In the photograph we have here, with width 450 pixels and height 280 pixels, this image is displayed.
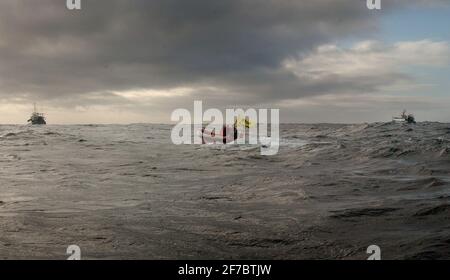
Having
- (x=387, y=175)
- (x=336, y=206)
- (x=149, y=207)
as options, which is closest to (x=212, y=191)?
(x=149, y=207)

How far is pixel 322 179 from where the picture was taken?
14.8m

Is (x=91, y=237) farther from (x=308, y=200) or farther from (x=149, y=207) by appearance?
(x=308, y=200)

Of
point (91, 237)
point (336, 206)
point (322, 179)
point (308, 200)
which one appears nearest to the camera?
point (91, 237)

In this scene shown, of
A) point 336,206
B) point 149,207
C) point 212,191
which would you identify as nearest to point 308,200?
point 336,206

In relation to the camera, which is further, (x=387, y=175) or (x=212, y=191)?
(x=387, y=175)

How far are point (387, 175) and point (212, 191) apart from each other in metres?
6.84

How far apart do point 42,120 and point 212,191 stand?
121 m

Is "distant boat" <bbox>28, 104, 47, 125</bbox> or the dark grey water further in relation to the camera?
"distant boat" <bbox>28, 104, 47, 125</bbox>

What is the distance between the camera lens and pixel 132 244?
7.23 metres

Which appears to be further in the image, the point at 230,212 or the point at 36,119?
the point at 36,119

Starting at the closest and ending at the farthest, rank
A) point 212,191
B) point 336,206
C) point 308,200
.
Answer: point 336,206 < point 308,200 < point 212,191

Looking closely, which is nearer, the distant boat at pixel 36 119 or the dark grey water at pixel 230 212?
the dark grey water at pixel 230 212
